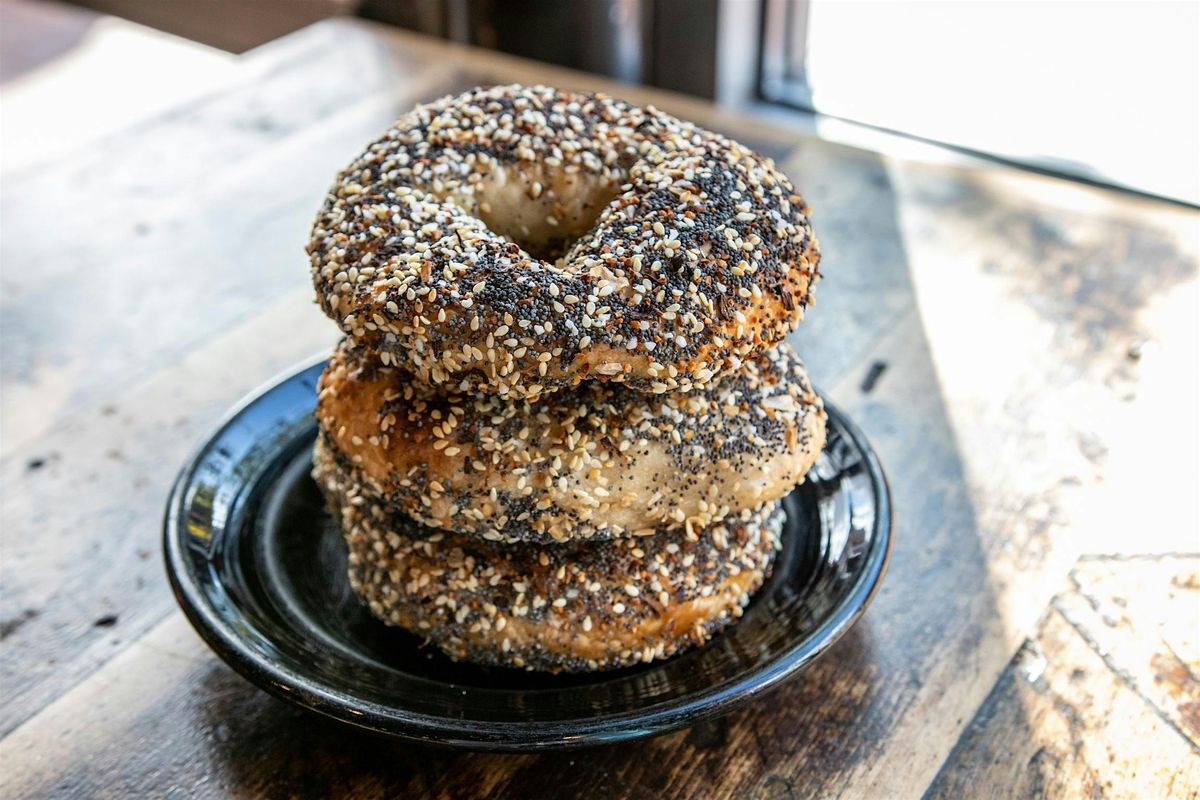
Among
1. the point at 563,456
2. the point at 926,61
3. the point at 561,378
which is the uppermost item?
the point at 561,378

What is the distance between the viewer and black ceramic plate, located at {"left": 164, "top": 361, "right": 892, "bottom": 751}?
1.10m

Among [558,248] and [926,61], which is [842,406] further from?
[926,61]

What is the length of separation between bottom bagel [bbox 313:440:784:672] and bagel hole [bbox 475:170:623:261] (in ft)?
1.10

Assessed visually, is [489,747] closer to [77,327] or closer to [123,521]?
[123,521]

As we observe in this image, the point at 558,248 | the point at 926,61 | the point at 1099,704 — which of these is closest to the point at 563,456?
the point at 558,248

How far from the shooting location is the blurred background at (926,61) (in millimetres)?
2674

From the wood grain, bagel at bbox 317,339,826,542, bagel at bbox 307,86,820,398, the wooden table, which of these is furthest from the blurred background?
bagel at bbox 317,339,826,542

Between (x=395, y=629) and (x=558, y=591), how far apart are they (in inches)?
8.2

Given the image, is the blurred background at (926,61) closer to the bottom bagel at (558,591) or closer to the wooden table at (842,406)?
the wooden table at (842,406)

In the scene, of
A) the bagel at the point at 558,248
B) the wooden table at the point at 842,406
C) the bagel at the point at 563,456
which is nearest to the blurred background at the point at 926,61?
the wooden table at the point at 842,406

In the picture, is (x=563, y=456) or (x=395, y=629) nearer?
(x=563, y=456)

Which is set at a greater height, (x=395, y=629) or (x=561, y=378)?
(x=561, y=378)

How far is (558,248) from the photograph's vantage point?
1.35 m

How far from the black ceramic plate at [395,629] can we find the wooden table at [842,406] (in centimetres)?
10
